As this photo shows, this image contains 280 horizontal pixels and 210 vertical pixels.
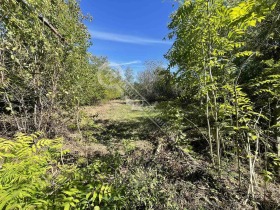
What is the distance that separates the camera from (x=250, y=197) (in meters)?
2.50

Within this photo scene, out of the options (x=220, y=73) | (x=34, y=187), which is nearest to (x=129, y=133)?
(x=220, y=73)

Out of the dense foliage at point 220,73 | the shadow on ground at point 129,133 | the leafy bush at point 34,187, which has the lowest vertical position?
the shadow on ground at point 129,133

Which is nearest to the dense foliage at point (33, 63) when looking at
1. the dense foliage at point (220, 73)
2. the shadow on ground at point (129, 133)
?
the dense foliage at point (220, 73)

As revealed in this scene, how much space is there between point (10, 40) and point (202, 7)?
2990 mm

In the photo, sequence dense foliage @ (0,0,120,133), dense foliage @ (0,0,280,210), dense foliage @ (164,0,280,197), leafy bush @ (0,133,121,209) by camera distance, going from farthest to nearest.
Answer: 1. dense foliage @ (0,0,120,133)
2. dense foliage @ (164,0,280,197)
3. dense foliage @ (0,0,280,210)
4. leafy bush @ (0,133,121,209)

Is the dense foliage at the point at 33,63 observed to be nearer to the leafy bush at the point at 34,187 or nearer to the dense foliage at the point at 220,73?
A: the dense foliage at the point at 220,73

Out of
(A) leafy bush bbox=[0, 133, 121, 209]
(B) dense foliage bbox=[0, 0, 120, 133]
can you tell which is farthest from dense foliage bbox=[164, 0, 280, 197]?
(A) leafy bush bbox=[0, 133, 121, 209]

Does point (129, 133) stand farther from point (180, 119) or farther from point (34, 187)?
point (34, 187)

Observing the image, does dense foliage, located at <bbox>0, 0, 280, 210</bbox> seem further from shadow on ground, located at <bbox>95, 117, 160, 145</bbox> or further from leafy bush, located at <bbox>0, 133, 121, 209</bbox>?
shadow on ground, located at <bbox>95, 117, 160, 145</bbox>

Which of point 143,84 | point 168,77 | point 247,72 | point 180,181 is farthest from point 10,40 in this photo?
point 143,84

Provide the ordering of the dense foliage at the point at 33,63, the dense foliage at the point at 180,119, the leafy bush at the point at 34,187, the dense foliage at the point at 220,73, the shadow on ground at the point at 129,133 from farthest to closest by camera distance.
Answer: the shadow on ground at the point at 129,133
the dense foliage at the point at 33,63
the dense foliage at the point at 220,73
the dense foliage at the point at 180,119
the leafy bush at the point at 34,187

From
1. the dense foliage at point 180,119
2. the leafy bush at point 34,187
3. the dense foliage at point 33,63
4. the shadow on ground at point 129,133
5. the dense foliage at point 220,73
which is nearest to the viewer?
the leafy bush at point 34,187

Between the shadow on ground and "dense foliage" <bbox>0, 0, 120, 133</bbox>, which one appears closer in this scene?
"dense foliage" <bbox>0, 0, 120, 133</bbox>

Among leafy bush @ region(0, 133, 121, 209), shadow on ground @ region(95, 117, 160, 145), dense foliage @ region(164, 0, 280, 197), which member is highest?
dense foliage @ region(164, 0, 280, 197)
